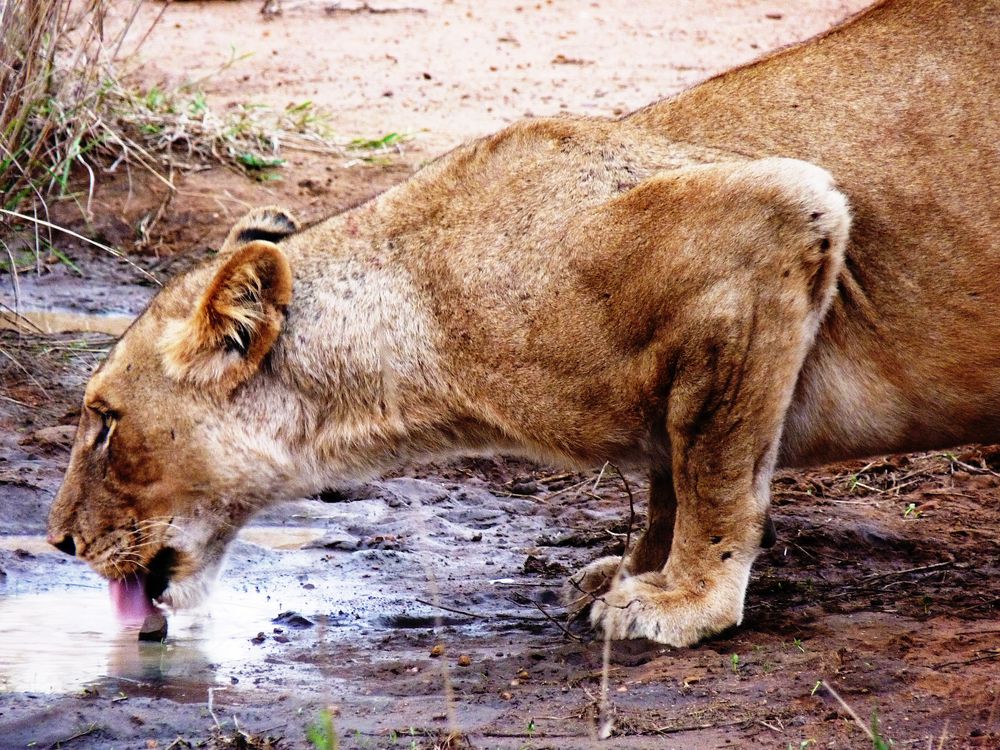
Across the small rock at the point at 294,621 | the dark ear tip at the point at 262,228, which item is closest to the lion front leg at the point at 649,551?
the small rock at the point at 294,621

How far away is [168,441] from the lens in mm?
5344

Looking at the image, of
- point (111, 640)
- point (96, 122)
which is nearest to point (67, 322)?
point (96, 122)

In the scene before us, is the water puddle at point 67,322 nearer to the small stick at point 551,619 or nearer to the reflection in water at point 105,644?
the reflection in water at point 105,644

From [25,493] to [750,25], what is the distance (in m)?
9.70

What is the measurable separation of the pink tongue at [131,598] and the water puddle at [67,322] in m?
3.11

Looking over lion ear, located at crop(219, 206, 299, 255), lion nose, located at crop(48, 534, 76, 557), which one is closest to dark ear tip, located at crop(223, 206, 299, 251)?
lion ear, located at crop(219, 206, 299, 255)

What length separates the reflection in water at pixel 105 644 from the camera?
5.12 metres

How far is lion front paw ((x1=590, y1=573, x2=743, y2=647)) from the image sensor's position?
5.06 meters

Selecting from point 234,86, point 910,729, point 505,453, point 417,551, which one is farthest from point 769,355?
point 234,86

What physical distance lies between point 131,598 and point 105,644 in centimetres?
19

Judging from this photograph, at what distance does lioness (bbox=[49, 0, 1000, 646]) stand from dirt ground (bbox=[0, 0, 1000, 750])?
40 centimetres

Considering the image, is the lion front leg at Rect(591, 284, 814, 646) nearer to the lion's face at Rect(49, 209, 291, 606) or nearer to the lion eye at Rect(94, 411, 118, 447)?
the lion's face at Rect(49, 209, 291, 606)

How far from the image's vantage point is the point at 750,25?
1451 centimetres

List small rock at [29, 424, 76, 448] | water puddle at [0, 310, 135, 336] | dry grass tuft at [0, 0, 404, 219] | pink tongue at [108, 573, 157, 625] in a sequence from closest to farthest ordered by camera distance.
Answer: pink tongue at [108, 573, 157, 625]
small rock at [29, 424, 76, 448]
dry grass tuft at [0, 0, 404, 219]
water puddle at [0, 310, 135, 336]
